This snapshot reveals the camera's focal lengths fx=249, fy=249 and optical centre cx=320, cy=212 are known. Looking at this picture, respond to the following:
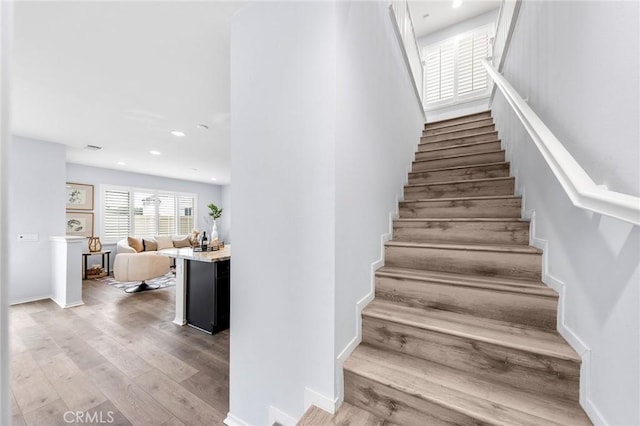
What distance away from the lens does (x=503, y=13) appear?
265 centimetres

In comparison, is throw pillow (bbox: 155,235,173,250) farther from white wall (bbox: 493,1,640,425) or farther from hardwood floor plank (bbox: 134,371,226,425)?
white wall (bbox: 493,1,640,425)

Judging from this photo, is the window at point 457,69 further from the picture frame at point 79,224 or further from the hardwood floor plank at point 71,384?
the picture frame at point 79,224

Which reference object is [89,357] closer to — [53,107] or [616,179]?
[53,107]

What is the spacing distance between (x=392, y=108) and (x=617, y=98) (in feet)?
4.98

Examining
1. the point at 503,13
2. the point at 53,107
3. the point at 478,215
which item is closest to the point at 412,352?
the point at 478,215

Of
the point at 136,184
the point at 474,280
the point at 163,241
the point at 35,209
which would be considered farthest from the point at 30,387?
the point at 136,184

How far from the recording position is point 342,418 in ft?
3.85

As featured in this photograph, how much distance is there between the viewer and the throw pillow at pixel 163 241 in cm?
660

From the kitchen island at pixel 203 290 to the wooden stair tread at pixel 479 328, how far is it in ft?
6.56

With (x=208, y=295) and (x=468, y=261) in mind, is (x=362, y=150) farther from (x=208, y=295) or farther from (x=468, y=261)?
(x=208, y=295)

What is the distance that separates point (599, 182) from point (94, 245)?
7.88 meters

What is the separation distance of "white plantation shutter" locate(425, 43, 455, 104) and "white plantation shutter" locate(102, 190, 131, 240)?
7620mm

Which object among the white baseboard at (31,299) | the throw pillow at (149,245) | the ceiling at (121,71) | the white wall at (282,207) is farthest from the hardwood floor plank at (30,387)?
the throw pillow at (149,245)

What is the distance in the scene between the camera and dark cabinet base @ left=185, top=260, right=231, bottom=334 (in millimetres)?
2891
